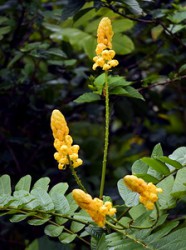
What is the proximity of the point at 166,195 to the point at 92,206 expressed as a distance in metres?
0.26

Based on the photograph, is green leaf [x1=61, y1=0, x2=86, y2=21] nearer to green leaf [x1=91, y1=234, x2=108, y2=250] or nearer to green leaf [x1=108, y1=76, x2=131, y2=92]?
green leaf [x1=108, y1=76, x2=131, y2=92]

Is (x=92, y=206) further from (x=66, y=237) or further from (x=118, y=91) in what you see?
(x=118, y=91)

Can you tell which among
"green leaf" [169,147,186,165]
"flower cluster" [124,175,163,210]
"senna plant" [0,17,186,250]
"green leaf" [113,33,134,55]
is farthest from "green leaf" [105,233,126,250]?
"green leaf" [113,33,134,55]

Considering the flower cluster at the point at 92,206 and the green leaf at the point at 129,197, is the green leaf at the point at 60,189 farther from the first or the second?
the flower cluster at the point at 92,206

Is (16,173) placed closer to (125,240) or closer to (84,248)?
(84,248)

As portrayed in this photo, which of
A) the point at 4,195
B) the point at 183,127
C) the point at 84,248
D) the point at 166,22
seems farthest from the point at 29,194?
the point at 183,127

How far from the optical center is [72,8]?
149 cm

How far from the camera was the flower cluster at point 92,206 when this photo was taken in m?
0.84

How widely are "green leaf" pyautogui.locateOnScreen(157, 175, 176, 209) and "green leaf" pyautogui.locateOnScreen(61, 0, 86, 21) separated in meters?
0.66

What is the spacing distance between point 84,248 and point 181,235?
71 centimetres

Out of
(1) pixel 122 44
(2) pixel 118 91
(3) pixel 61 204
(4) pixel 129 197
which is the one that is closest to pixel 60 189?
(3) pixel 61 204

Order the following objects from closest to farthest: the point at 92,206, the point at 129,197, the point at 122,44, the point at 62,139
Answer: the point at 92,206, the point at 62,139, the point at 129,197, the point at 122,44

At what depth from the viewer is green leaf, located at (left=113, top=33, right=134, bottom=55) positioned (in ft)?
5.59

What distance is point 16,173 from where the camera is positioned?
176 cm
